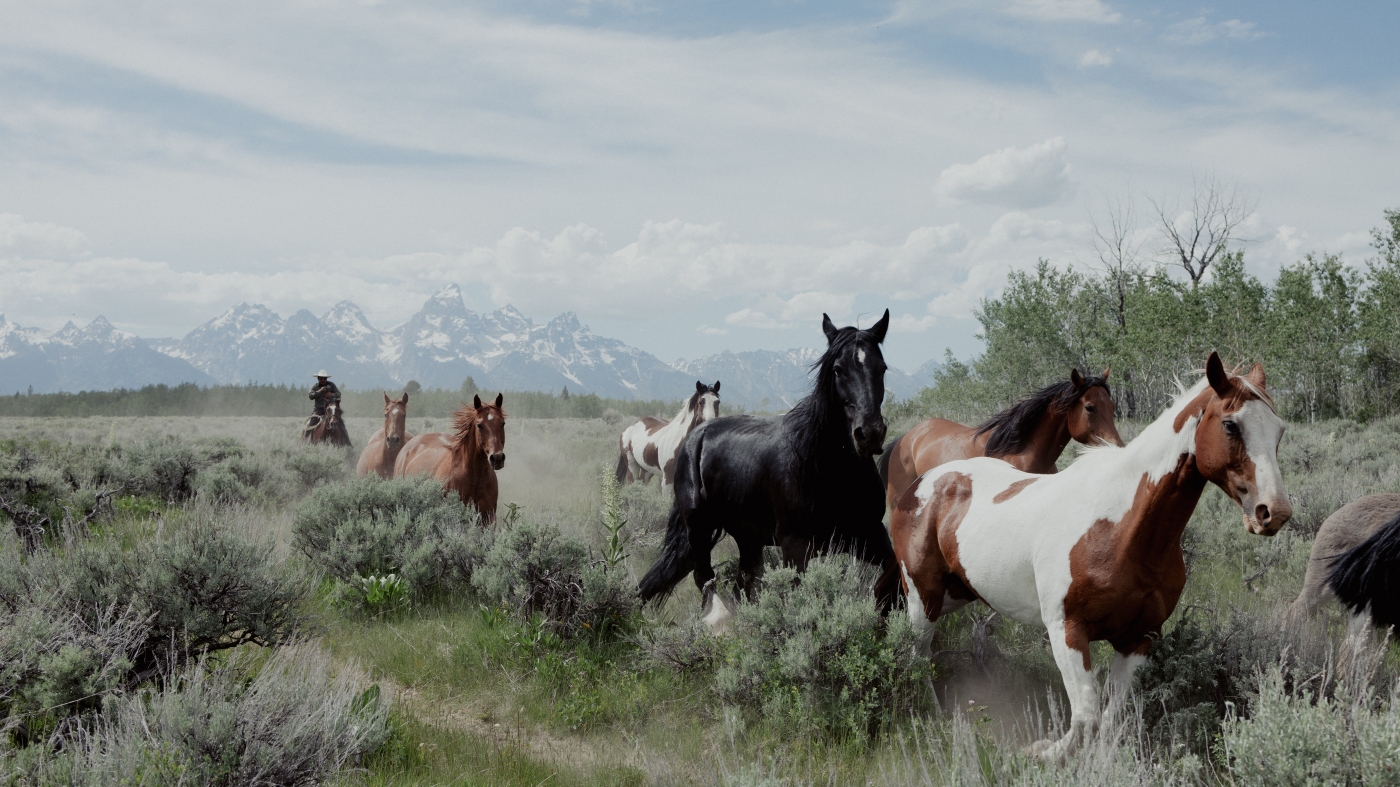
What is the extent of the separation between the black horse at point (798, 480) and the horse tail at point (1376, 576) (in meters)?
2.49

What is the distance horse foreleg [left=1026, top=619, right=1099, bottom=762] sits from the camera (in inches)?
123

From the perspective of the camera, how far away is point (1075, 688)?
10.5ft

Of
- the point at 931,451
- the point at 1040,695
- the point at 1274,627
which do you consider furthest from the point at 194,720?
the point at 931,451

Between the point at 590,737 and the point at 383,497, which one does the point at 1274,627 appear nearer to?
the point at 590,737

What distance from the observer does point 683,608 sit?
637 cm

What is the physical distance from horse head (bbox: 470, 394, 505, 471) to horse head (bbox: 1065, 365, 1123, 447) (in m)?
5.49

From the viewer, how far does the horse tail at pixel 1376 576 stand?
4074 mm

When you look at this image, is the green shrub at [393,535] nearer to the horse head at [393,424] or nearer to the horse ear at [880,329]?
the horse ear at [880,329]

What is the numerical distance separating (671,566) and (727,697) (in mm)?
1936

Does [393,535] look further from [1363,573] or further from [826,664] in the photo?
[1363,573]

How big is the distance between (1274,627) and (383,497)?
23.4 feet

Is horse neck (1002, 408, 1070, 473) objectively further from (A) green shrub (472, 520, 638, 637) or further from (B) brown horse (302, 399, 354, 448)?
(B) brown horse (302, 399, 354, 448)

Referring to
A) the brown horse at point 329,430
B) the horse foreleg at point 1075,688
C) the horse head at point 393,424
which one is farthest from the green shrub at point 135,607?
the brown horse at point 329,430

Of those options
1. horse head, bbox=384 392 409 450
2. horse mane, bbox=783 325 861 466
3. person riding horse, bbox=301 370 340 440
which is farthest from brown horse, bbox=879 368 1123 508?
person riding horse, bbox=301 370 340 440
